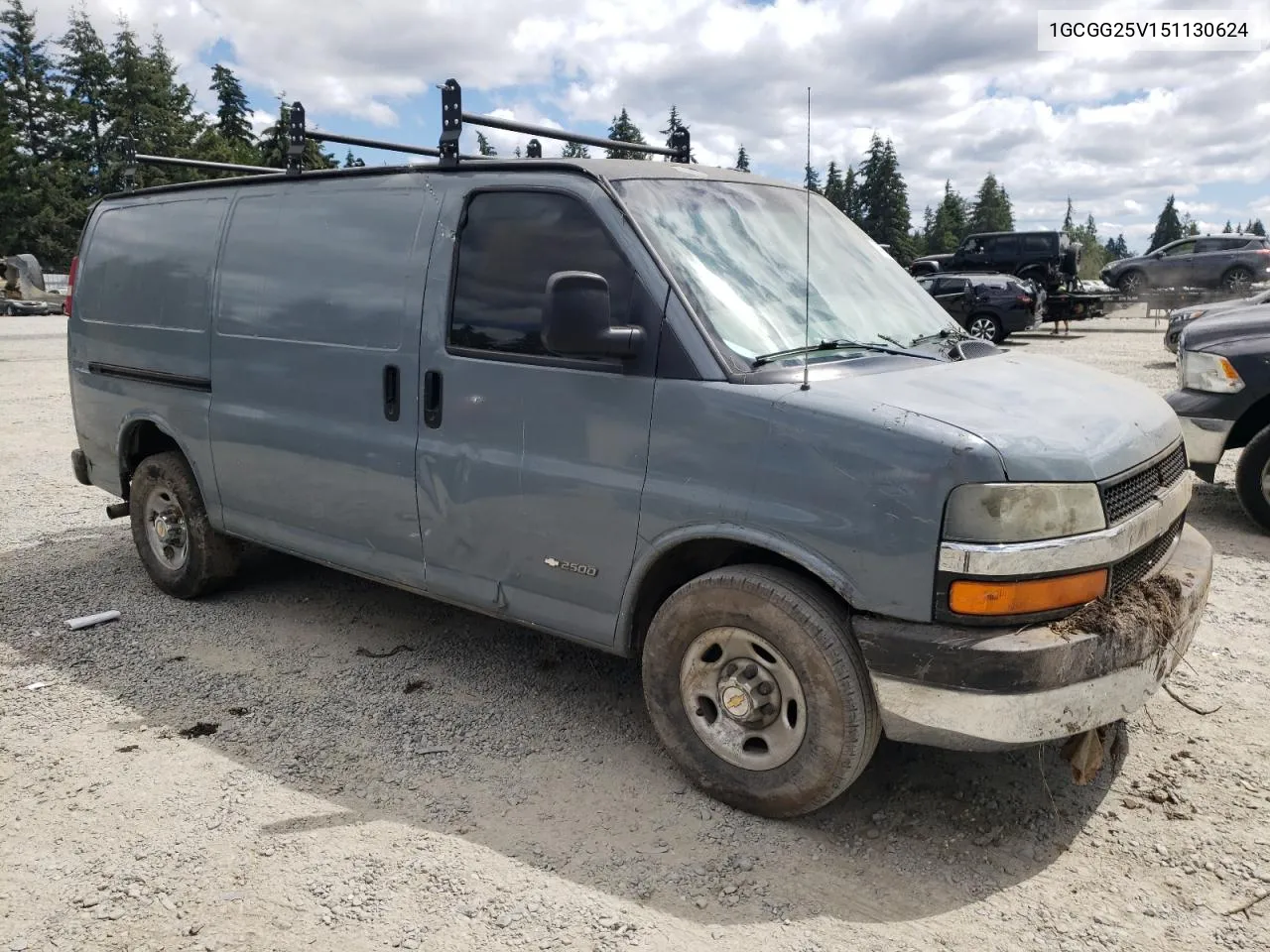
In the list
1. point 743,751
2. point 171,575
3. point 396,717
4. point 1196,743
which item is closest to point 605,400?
point 743,751

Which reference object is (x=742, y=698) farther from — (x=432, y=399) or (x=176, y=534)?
(x=176, y=534)

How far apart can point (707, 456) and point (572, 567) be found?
0.73 meters

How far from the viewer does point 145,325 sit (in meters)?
5.39

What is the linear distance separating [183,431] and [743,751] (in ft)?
11.3

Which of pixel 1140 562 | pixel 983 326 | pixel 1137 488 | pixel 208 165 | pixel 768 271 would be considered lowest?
pixel 1140 562

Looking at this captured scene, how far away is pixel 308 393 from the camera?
4473 mm

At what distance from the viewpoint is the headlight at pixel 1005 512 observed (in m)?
2.81

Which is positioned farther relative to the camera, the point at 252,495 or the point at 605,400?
the point at 252,495

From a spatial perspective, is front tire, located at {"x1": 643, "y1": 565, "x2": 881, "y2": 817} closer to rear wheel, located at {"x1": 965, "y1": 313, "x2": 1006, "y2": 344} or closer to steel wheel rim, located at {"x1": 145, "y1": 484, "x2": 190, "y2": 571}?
steel wheel rim, located at {"x1": 145, "y1": 484, "x2": 190, "y2": 571}

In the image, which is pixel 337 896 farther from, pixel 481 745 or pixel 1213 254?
pixel 1213 254

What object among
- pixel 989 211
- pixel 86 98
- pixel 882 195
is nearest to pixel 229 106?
pixel 86 98

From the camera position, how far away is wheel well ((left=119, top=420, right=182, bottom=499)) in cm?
561

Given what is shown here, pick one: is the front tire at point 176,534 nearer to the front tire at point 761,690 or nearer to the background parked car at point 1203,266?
the front tire at point 761,690

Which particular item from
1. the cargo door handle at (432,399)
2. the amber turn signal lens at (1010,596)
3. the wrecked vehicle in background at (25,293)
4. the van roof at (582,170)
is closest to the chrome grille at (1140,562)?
the amber turn signal lens at (1010,596)
